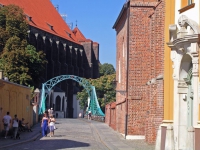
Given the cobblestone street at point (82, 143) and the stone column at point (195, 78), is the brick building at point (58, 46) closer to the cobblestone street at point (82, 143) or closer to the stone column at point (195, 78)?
the cobblestone street at point (82, 143)

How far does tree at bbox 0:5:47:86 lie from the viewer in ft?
185

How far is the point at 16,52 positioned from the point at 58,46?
130ft

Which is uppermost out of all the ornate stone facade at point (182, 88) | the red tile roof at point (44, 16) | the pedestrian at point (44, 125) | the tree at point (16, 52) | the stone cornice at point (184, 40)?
the red tile roof at point (44, 16)

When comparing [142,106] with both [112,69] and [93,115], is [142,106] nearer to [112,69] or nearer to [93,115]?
[93,115]

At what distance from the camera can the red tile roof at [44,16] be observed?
89.9 metres

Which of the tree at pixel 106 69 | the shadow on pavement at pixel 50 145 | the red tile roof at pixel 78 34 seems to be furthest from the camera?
the tree at pixel 106 69

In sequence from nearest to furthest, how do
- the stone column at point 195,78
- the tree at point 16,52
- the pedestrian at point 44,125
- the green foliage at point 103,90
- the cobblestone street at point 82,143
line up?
the stone column at point 195,78
the cobblestone street at point 82,143
the pedestrian at point 44,125
the tree at point 16,52
the green foliage at point 103,90

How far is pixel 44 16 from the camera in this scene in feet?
319

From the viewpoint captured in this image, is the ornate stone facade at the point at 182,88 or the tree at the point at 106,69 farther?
the tree at the point at 106,69

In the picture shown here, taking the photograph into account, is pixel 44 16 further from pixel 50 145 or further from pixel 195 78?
pixel 195 78

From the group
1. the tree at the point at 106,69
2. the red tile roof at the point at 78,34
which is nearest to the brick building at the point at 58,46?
the red tile roof at the point at 78,34

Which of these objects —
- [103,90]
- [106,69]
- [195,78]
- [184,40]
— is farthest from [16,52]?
[106,69]

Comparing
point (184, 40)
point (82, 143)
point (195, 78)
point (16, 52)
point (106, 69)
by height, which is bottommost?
point (82, 143)

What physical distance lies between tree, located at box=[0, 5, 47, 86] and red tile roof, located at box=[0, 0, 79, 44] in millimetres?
Result: 22309
